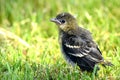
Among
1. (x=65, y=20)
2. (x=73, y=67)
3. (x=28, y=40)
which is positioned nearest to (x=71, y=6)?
(x=28, y=40)

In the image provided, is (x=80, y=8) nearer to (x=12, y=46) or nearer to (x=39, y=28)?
(x=39, y=28)

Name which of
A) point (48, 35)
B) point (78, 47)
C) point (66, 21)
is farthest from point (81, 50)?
point (48, 35)

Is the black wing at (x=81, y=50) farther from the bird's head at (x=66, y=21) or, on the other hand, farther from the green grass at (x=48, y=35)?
the bird's head at (x=66, y=21)

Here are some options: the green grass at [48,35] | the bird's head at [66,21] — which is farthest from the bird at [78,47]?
the green grass at [48,35]

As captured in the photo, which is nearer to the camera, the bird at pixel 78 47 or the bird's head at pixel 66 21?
the bird at pixel 78 47

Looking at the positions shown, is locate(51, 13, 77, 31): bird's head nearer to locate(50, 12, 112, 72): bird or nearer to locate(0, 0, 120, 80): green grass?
locate(50, 12, 112, 72): bird
